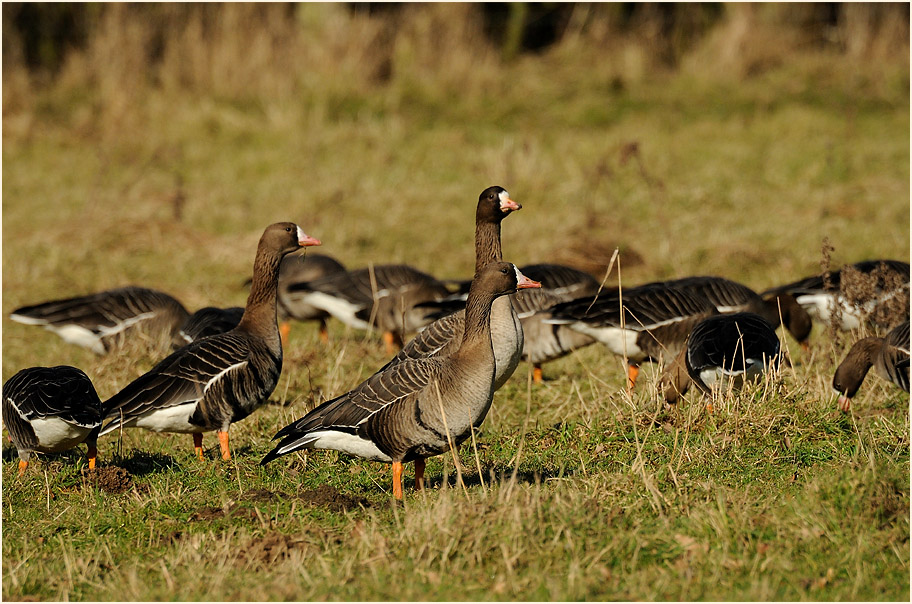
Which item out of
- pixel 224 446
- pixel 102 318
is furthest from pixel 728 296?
pixel 102 318

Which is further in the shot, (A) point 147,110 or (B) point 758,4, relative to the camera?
(B) point 758,4

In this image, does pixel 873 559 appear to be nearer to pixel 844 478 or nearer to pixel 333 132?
pixel 844 478

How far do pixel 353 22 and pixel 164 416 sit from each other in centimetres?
1385

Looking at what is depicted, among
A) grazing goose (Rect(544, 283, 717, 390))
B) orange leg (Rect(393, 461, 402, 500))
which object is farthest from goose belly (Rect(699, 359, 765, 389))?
orange leg (Rect(393, 461, 402, 500))

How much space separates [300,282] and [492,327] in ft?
15.5

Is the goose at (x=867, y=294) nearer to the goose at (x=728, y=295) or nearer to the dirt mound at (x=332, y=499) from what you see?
→ the goose at (x=728, y=295)

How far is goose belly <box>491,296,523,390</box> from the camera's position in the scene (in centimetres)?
Answer: 611

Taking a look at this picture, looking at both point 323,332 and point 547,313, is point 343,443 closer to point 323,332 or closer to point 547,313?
point 547,313

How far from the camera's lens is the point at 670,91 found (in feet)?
59.9

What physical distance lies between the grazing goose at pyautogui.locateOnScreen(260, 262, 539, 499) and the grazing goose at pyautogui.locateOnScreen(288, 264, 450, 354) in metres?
4.30

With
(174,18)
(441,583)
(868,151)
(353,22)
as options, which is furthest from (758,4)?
(441,583)

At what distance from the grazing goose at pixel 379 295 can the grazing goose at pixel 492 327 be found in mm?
2591

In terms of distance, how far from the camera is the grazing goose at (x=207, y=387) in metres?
6.25

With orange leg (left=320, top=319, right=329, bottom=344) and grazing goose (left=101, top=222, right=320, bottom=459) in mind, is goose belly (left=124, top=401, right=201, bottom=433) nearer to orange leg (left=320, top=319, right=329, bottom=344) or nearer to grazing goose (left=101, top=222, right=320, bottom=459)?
grazing goose (left=101, top=222, right=320, bottom=459)
